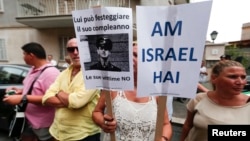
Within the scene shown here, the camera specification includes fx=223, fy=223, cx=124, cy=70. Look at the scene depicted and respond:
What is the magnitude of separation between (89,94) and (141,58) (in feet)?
2.39

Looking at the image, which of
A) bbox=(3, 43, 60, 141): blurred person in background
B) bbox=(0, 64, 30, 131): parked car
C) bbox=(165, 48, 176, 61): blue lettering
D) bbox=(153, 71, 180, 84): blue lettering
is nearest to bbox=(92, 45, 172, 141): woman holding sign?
bbox=(153, 71, 180, 84): blue lettering

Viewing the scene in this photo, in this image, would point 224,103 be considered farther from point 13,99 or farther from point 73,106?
point 13,99

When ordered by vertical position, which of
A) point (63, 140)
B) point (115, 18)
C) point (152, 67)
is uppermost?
point (115, 18)

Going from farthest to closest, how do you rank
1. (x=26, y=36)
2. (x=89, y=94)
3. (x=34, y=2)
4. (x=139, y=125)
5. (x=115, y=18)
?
(x=26, y=36), (x=34, y=2), (x=89, y=94), (x=139, y=125), (x=115, y=18)

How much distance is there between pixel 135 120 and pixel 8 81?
3.72 meters

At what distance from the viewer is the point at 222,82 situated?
162 cm

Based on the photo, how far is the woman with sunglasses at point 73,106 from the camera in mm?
1828

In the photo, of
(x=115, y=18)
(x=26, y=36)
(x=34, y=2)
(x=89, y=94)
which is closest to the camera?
(x=115, y=18)

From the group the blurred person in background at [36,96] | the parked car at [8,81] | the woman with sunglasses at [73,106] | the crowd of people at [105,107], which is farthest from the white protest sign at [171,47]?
the parked car at [8,81]

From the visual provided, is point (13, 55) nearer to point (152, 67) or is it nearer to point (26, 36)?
point (26, 36)

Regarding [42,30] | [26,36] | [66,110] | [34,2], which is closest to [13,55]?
[26,36]

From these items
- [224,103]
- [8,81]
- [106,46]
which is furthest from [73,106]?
[8,81]

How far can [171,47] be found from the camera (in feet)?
4.12

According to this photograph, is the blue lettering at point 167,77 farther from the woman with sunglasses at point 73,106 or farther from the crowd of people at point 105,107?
the woman with sunglasses at point 73,106
